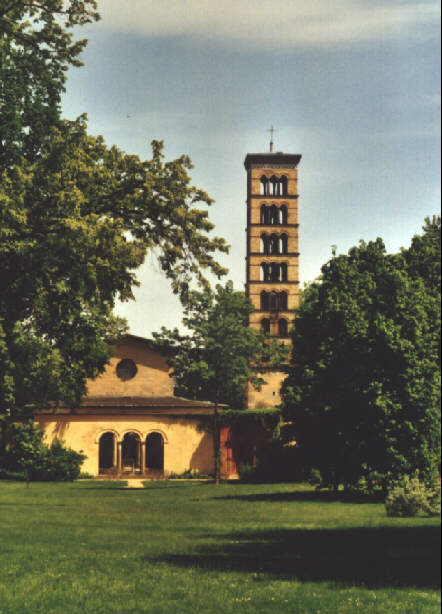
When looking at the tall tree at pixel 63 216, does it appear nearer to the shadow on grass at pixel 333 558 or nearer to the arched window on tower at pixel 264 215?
the shadow on grass at pixel 333 558

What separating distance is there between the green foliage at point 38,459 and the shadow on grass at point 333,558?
30278 mm

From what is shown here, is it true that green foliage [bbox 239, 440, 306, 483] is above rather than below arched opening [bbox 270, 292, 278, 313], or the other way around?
below

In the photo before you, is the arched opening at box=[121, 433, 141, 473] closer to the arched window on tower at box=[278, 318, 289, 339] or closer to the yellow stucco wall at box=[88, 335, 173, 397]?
the yellow stucco wall at box=[88, 335, 173, 397]

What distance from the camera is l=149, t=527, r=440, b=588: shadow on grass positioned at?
11945mm

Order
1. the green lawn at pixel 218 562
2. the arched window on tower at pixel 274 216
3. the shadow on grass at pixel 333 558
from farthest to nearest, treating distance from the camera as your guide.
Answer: the arched window on tower at pixel 274 216
the shadow on grass at pixel 333 558
the green lawn at pixel 218 562

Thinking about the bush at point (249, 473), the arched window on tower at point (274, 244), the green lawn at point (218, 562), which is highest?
the arched window on tower at point (274, 244)

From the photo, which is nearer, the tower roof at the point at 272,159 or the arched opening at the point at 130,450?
the arched opening at the point at 130,450

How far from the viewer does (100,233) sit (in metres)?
20.4

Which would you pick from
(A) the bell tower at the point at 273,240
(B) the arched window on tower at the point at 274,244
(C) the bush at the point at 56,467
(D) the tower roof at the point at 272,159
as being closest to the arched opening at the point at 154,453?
(C) the bush at the point at 56,467

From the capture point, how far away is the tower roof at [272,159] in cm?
7794

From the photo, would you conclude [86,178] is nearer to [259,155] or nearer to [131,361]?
[131,361]

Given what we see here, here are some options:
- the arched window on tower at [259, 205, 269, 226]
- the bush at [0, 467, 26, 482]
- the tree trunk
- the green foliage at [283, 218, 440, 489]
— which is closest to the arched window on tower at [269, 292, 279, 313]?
the arched window on tower at [259, 205, 269, 226]

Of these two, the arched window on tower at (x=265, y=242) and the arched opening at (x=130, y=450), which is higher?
the arched window on tower at (x=265, y=242)

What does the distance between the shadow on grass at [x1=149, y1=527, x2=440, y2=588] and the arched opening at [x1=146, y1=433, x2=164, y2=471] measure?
130 ft
